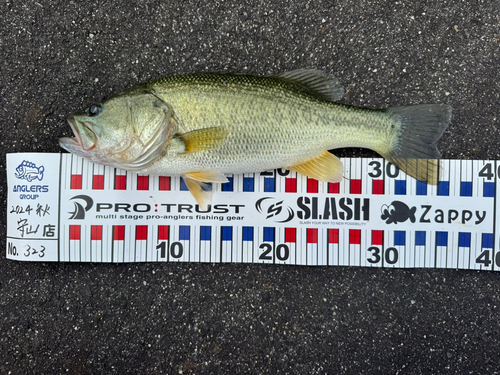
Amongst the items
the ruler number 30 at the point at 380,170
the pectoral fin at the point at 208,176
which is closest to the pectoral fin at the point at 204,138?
the pectoral fin at the point at 208,176

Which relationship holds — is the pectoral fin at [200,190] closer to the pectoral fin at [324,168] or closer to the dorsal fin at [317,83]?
the pectoral fin at [324,168]

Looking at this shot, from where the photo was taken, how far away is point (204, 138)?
1899 millimetres

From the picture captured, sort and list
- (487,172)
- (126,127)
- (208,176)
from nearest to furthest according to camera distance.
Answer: (126,127)
(208,176)
(487,172)

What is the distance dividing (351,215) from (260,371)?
3.71 feet

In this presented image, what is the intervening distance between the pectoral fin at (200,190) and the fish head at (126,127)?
288mm

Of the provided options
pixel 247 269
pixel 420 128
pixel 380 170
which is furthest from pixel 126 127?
pixel 420 128

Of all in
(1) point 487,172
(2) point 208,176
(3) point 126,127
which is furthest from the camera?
(1) point 487,172

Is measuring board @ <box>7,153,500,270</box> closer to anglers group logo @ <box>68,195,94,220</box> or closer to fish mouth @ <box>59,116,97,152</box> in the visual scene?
anglers group logo @ <box>68,195,94,220</box>

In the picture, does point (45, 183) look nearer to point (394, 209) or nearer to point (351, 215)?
point (351, 215)

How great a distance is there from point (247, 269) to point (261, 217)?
348 millimetres

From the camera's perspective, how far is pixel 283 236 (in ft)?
7.14

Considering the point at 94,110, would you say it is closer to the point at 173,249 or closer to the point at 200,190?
the point at 200,190

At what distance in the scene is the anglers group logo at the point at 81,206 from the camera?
2145 mm

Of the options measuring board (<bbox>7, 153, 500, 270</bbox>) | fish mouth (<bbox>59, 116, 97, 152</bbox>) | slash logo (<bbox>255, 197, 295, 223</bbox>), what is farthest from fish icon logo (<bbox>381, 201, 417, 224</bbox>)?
fish mouth (<bbox>59, 116, 97, 152</bbox>)
